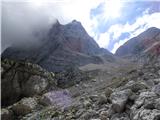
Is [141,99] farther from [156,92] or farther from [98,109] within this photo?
[98,109]

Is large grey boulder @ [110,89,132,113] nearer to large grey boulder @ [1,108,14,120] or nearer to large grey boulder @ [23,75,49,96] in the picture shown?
large grey boulder @ [1,108,14,120]

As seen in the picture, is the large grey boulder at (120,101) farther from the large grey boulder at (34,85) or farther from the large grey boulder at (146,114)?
the large grey boulder at (34,85)

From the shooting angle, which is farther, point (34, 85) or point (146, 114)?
point (34, 85)

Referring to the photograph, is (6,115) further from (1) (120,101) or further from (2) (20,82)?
(2) (20,82)

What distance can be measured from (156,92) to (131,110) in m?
1.53

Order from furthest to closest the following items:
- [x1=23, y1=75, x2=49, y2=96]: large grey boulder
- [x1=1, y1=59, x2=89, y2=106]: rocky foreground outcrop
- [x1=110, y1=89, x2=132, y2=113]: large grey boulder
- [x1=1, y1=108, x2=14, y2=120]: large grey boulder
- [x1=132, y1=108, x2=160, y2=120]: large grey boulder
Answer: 1. [x1=23, y1=75, x2=49, y2=96]: large grey boulder
2. [x1=1, y1=59, x2=89, y2=106]: rocky foreground outcrop
3. [x1=1, y1=108, x2=14, y2=120]: large grey boulder
4. [x1=110, y1=89, x2=132, y2=113]: large grey boulder
5. [x1=132, y1=108, x2=160, y2=120]: large grey boulder

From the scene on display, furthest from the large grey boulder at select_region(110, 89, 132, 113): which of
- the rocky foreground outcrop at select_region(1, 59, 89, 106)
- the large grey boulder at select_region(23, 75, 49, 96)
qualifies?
the large grey boulder at select_region(23, 75, 49, 96)

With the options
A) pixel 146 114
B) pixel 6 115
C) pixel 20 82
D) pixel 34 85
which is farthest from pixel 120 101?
pixel 20 82

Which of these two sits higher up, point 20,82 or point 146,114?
point 20,82

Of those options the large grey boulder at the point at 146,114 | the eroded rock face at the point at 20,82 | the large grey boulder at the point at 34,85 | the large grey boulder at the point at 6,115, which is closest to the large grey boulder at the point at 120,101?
the large grey boulder at the point at 146,114

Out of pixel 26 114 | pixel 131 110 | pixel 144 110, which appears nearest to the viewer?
pixel 144 110

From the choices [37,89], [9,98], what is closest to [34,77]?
[37,89]

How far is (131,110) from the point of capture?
518 inches

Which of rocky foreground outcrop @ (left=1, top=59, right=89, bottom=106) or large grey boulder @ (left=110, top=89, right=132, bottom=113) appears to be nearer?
large grey boulder @ (left=110, top=89, right=132, bottom=113)
